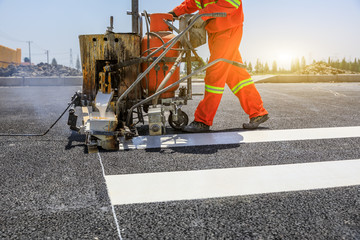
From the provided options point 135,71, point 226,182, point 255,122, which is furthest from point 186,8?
point 226,182

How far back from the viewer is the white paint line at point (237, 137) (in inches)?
129

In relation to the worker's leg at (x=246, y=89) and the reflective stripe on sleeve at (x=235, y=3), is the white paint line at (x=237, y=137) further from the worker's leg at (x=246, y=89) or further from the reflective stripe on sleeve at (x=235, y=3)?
the reflective stripe on sleeve at (x=235, y=3)

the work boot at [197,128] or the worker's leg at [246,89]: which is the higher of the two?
the worker's leg at [246,89]

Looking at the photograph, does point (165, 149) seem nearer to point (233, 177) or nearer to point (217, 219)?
point (233, 177)

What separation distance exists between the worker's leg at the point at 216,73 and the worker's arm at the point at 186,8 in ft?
1.75

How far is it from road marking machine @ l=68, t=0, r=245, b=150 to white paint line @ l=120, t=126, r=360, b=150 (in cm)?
15

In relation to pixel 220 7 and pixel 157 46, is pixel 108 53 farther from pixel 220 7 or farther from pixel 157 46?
pixel 220 7

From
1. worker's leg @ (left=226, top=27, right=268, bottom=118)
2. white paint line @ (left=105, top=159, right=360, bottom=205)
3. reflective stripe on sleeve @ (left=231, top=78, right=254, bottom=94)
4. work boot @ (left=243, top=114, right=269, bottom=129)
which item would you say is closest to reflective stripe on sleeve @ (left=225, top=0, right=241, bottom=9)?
worker's leg @ (left=226, top=27, right=268, bottom=118)

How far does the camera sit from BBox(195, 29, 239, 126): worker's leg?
149 inches

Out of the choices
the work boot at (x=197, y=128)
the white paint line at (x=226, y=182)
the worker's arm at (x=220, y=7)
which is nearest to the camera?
the white paint line at (x=226, y=182)

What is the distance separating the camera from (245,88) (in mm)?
4051

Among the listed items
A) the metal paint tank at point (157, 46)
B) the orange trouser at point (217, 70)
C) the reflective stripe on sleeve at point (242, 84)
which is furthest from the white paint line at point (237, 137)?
the metal paint tank at point (157, 46)

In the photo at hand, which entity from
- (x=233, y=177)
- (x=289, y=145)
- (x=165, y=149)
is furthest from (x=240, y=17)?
(x=233, y=177)

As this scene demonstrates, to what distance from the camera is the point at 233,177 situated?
2.30 metres
